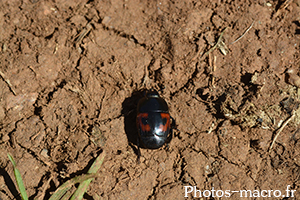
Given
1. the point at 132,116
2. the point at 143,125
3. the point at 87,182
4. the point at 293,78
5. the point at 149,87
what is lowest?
the point at 87,182

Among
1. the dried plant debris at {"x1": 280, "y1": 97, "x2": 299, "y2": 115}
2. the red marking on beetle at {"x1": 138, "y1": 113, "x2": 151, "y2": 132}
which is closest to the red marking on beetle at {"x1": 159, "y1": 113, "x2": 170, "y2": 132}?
the red marking on beetle at {"x1": 138, "y1": 113, "x2": 151, "y2": 132}

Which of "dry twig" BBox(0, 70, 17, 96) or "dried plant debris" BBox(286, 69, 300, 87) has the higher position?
"dried plant debris" BBox(286, 69, 300, 87)

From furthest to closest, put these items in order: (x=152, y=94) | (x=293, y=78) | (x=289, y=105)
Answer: (x=152, y=94)
(x=293, y=78)
(x=289, y=105)

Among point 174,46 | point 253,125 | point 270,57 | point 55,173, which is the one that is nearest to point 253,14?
point 270,57

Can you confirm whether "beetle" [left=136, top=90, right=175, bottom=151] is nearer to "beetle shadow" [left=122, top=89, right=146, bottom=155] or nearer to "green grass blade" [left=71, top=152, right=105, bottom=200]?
"beetle shadow" [left=122, top=89, right=146, bottom=155]

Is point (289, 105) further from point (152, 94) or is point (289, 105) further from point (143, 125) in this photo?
point (143, 125)

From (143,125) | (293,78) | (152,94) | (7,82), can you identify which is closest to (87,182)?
(143,125)

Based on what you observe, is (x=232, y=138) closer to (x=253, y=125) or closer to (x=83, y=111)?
(x=253, y=125)

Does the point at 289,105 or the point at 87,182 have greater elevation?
the point at 289,105
